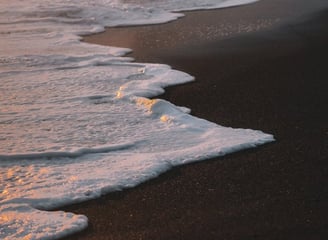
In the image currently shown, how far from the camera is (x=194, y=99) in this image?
6406 mm

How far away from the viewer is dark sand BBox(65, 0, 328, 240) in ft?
12.0

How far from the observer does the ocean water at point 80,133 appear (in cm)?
412

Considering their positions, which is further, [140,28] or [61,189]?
[140,28]

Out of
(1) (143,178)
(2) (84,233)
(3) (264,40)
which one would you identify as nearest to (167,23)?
(3) (264,40)

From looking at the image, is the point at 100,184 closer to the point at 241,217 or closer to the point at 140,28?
the point at 241,217

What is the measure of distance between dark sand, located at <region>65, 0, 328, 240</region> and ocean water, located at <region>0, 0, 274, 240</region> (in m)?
0.19

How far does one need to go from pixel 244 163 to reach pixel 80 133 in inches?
67.0

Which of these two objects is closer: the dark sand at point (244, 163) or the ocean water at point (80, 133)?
the dark sand at point (244, 163)

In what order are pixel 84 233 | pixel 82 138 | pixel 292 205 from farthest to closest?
pixel 82 138 < pixel 292 205 < pixel 84 233

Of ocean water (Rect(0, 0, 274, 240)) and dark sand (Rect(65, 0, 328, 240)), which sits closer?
dark sand (Rect(65, 0, 328, 240))

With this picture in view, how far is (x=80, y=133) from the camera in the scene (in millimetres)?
5395

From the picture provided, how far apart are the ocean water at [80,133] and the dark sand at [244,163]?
190 millimetres

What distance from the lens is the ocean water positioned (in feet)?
13.5

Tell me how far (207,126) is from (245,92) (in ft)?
4.00
